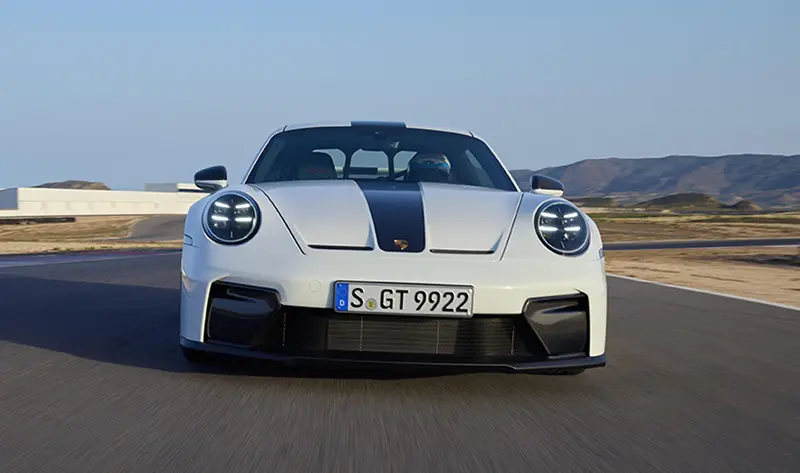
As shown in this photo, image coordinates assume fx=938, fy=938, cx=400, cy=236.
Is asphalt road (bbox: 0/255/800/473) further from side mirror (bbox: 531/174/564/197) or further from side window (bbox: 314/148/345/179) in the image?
side window (bbox: 314/148/345/179)

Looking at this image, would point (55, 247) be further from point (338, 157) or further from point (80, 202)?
point (80, 202)

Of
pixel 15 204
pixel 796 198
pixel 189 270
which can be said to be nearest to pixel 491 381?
pixel 189 270

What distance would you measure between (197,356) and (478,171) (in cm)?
231

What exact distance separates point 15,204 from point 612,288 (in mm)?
59202

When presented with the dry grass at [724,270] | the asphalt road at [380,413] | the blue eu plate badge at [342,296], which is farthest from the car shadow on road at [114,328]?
the dry grass at [724,270]

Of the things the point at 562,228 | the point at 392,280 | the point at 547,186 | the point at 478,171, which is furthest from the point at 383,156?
the point at 392,280

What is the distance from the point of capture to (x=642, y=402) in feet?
13.4

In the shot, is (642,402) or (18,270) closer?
(642,402)

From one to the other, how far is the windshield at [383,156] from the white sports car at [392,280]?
3.48 ft

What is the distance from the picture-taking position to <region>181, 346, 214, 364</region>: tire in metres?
4.15

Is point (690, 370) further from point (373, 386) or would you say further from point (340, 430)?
point (340, 430)

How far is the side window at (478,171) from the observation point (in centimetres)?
570

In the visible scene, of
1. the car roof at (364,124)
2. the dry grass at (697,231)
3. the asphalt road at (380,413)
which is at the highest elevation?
the car roof at (364,124)

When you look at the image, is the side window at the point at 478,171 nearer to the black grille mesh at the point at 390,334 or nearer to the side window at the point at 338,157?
the side window at the point at 338,157
